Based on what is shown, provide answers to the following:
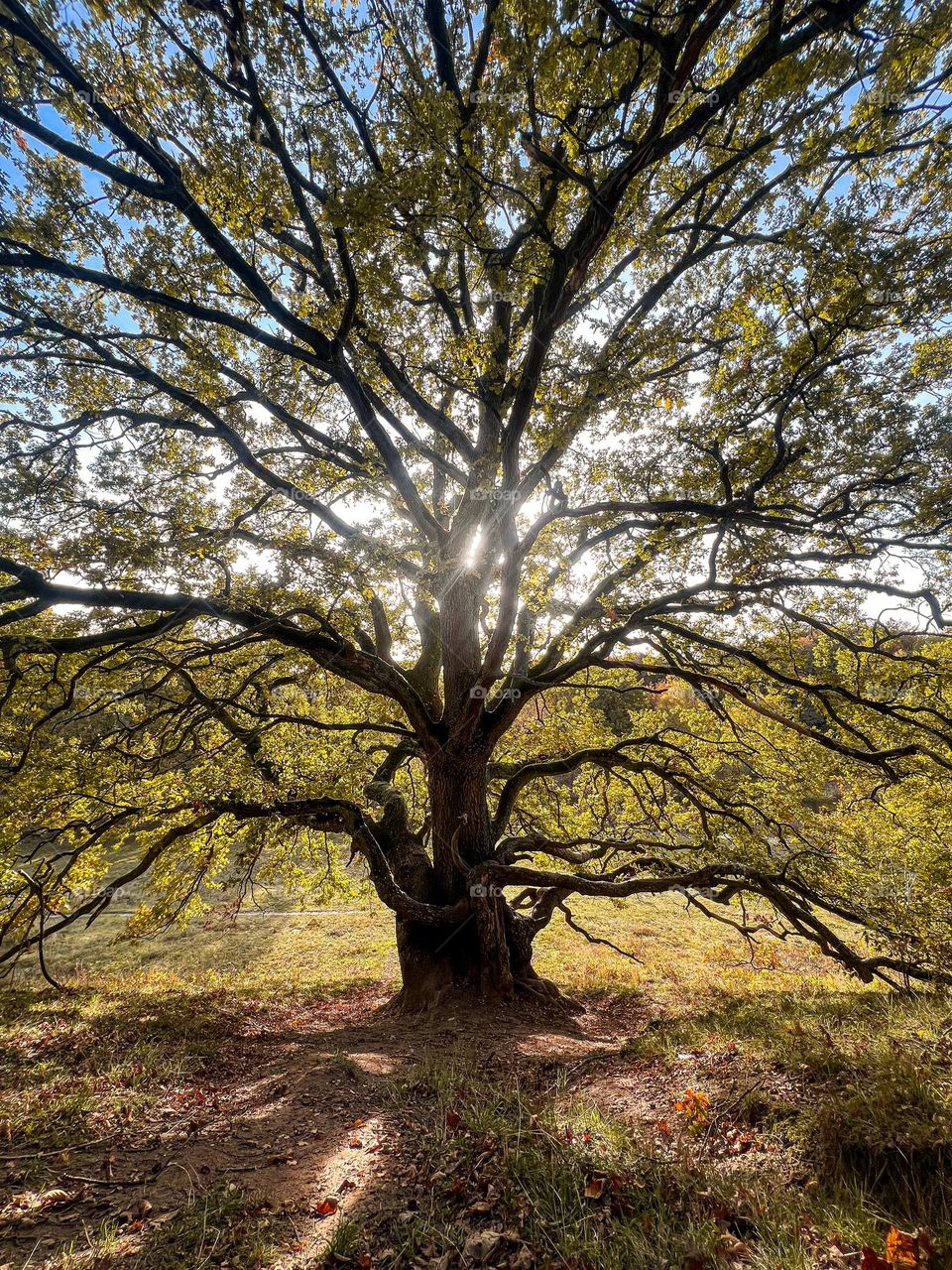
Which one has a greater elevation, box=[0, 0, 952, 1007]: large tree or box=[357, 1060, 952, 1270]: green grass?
box=[0, 0, 952, 1007]: large tree

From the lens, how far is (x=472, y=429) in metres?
7.41

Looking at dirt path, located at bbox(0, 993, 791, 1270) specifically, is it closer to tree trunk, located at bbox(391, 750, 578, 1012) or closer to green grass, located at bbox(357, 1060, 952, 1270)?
green grass, located at bbox(357, 1060, 952, 1270)

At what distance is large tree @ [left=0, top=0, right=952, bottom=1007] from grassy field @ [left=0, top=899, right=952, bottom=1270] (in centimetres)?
183

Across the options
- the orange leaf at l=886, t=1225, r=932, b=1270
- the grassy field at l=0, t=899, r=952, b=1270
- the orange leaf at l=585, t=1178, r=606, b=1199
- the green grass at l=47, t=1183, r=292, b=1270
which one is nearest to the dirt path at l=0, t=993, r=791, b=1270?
the grassy field at l=0, t=899, r=952, b=1270

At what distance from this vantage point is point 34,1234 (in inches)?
105

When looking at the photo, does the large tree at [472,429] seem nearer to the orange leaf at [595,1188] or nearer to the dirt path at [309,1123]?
the dirt path at [309,1123]

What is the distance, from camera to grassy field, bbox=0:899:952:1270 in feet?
7.82

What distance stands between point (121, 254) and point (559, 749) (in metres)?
9.15

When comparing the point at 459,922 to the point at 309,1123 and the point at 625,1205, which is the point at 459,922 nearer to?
the point at 309,1123

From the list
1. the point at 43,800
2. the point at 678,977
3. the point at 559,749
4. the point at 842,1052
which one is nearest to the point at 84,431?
the point at 43,800

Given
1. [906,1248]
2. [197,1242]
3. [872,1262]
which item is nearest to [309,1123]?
[197,1242]

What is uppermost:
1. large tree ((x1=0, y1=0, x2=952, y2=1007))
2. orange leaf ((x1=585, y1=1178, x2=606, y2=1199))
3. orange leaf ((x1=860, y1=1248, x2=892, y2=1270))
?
large tree ((x1=0, y1=0, x2=952, y2=1007))

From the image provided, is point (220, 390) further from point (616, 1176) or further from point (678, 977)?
point (678, 977)

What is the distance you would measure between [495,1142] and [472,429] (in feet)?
25.1
